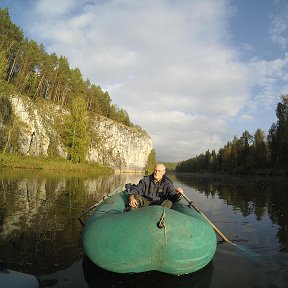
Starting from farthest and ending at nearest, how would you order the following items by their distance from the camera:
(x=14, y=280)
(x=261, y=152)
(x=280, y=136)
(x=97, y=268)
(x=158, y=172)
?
(x=261, y=152) < (x=280, y=136) < (x=158, y=172) < (x=97, y=268) < (x=14, y=280)

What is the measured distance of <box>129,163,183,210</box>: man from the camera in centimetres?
817

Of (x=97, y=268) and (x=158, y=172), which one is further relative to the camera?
(x=158, y=172)

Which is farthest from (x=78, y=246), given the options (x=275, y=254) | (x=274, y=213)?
(x=274, y=213)

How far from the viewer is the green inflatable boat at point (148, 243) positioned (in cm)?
541

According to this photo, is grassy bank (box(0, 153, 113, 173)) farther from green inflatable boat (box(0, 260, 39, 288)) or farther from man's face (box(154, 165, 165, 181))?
green inflatable boat (box(0, 260, 39, 288))

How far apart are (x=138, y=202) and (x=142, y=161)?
3713 inches

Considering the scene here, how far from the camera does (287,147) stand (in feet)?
234

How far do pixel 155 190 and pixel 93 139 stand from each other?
7098 centimetres

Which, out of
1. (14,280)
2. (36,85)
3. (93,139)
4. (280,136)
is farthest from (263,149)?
(14,280)

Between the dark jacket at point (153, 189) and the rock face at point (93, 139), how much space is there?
157 feet

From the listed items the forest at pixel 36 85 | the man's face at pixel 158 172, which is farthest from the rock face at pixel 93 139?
the man's face at pixel 158 172

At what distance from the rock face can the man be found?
47766 millimetres

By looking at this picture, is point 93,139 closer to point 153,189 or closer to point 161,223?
point 153,189

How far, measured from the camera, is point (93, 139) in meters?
78.2
